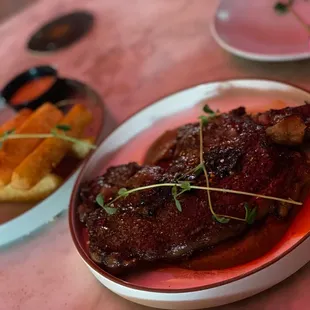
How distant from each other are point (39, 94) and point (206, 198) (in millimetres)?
1125

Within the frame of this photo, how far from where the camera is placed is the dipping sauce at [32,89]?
2041 millimetres

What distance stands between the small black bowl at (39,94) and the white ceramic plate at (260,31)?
2.23 feet

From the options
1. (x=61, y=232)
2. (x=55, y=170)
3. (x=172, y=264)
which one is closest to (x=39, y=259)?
(x=61, y=232)

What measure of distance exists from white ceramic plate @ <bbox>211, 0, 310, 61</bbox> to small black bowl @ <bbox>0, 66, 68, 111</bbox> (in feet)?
2.23

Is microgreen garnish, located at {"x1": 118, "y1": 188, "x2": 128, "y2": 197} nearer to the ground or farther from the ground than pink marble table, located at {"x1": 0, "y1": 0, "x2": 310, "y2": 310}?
farther from the ground

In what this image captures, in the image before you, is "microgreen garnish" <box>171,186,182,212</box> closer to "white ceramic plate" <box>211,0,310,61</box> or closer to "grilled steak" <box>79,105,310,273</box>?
"grilled steak" <box>79,105,310,273</box>

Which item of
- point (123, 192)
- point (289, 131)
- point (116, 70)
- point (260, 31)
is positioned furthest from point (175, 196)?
point (116, 70)

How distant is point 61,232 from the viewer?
57.2 inches

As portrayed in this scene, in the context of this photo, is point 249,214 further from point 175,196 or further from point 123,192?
point 123,192

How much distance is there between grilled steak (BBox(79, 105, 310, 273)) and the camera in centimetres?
106

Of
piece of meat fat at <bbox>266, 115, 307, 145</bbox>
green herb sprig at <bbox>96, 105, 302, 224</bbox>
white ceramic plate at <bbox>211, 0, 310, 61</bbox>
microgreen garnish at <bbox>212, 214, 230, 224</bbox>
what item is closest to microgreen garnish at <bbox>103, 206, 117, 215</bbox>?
green herb sprig at <bbox>96, 105, 302, 224</bbox>

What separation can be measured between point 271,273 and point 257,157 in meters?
0.27

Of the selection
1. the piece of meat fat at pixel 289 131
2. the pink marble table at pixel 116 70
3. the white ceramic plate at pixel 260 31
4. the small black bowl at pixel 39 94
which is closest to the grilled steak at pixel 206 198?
the piece of meat fat at pixel 289 131

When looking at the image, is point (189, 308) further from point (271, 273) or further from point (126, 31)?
point (126, 31)
